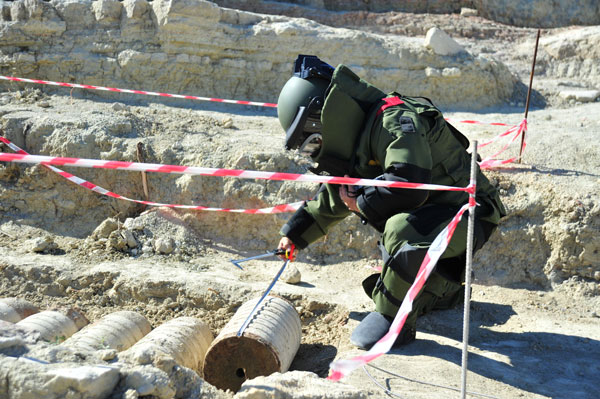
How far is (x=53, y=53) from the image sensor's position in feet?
27.2

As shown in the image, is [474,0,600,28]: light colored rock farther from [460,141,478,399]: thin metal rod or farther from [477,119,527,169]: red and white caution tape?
[460,141,478,399]: thin metal rod

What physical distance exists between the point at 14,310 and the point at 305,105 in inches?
102

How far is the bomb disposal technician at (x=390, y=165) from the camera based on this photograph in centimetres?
375

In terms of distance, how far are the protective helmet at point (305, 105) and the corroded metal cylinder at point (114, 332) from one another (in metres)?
1.70

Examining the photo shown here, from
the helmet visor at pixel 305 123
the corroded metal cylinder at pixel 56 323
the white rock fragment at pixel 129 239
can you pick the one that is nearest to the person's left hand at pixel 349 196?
the helmet visor at pixel 305 123

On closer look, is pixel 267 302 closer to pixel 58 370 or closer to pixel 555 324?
pixel 58 370

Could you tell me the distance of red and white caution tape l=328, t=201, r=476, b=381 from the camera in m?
2.86

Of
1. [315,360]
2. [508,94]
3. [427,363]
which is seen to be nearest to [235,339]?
[315,360]

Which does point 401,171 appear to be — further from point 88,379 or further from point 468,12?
point 468,12

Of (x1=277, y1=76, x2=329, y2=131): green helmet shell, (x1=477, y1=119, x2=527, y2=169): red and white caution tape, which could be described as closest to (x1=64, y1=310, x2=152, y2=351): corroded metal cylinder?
(x1=277, y1=76, x2=329, y2=131): green helmet shell

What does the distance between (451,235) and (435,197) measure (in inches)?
22.1

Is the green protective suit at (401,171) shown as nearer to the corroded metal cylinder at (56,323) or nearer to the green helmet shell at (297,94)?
the green helmet shell at (297,94)

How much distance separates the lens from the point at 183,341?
13.0 feet

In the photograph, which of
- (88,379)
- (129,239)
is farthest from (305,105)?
(129,239)
